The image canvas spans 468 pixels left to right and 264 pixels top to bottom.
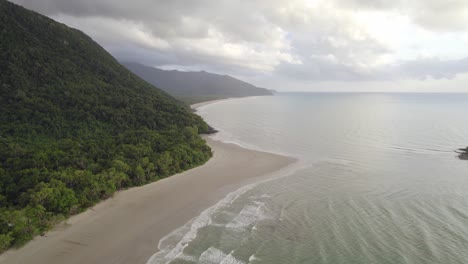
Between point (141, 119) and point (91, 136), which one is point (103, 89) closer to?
point (141, 119)

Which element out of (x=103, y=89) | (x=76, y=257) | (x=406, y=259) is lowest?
(x=76, y=257)

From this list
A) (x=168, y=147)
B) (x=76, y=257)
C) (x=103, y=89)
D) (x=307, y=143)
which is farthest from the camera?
(x=103, y=89)

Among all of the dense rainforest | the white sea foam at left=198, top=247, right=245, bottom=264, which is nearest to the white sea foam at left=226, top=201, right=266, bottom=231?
the white sea foam at left=198, top=247, right=245, bottom=264

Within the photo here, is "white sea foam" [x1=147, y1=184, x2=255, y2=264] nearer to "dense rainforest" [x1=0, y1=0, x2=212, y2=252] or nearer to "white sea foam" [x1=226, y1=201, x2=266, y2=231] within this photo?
"white sea foam" [x1=226, y1=201, x2=266, y2=231]

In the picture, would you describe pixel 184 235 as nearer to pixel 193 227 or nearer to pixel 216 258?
pixel 193 227

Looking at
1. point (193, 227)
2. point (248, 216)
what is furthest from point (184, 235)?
point (248, 216)

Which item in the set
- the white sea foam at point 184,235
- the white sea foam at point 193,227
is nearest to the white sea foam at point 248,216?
the white sea foam at point 193,227

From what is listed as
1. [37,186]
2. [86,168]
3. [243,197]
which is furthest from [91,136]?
[243,197]
